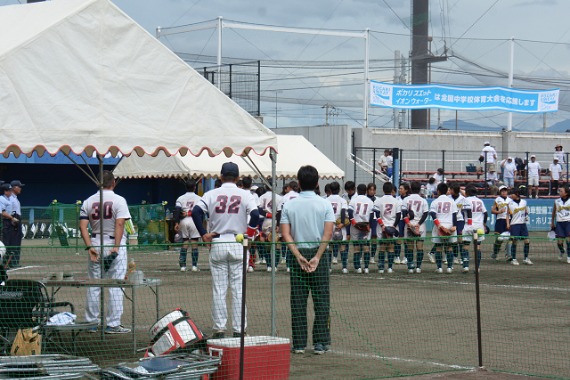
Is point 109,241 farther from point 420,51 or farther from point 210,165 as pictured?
point 420,51

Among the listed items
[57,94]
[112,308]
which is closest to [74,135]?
[57,94]

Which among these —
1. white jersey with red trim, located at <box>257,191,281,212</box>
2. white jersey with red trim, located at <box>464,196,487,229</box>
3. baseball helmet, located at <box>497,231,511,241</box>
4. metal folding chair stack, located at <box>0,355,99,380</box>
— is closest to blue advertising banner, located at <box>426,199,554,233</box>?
baseball helmet, located at <box>497,231,511,241</box>

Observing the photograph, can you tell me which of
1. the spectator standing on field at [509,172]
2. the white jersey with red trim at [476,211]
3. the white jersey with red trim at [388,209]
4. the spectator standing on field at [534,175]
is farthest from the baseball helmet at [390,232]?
the spectator standing on field at [534,175]

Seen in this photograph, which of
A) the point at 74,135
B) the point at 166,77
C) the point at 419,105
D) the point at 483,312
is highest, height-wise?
the point at 419,105

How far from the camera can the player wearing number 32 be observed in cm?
1092

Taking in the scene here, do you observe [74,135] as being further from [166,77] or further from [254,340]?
[254,340]

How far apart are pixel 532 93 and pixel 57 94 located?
44208mm

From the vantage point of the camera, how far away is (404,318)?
1371 cm

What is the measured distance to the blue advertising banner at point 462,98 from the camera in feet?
156

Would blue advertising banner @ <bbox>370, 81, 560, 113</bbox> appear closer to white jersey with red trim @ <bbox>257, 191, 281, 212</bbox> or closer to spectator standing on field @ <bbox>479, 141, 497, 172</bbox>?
spectator standing on field @ <bbox>479, 141, 497, 172</bbox>

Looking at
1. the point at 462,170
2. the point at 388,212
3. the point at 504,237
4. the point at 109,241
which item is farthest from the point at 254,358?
the point at 462,170

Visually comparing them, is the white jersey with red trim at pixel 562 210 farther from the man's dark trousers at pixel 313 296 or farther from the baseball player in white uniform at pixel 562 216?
the man's dark trousers at pixel 313 296

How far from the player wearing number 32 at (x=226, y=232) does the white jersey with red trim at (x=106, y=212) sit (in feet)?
3.76

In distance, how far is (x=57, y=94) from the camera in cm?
1017
